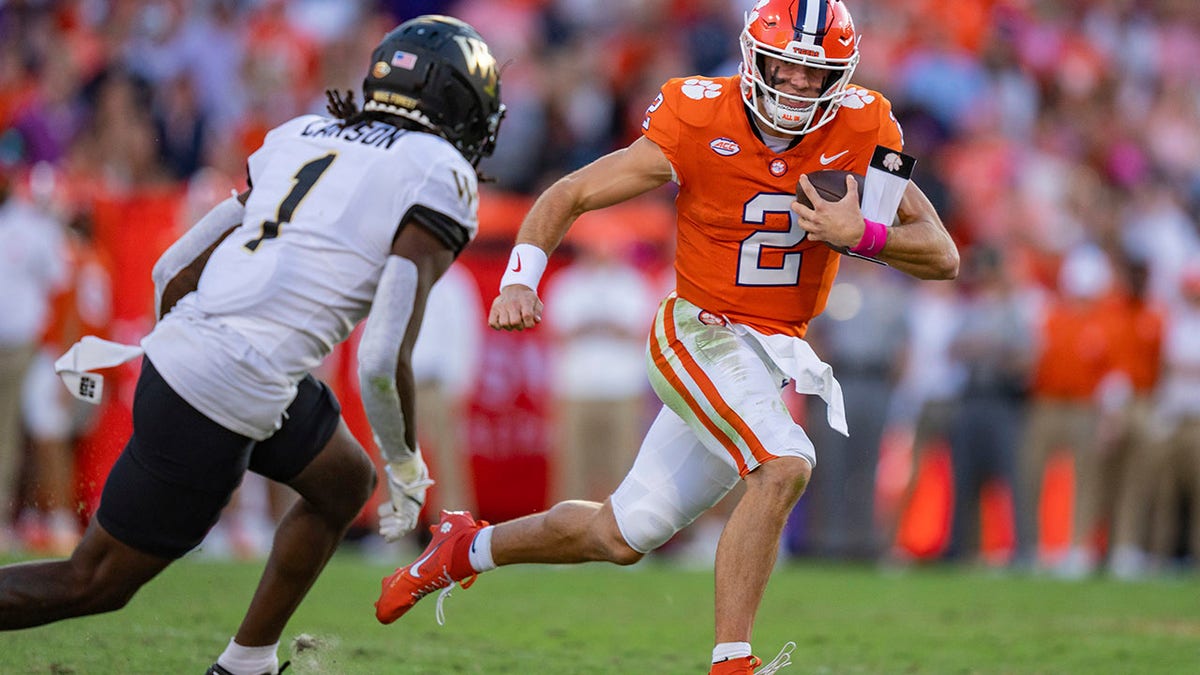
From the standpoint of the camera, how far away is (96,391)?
15.3 ft

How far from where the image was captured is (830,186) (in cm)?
478

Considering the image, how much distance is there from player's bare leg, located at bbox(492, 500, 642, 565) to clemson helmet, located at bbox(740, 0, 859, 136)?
130 cm

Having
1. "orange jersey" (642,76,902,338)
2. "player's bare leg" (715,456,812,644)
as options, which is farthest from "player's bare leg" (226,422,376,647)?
"orange jersey" (642,76,902,338)

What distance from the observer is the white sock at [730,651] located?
4.39 metres

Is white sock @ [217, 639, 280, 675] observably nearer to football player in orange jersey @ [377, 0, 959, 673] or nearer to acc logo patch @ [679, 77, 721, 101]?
football player in orange jersey @ [377, 0, 959, 673]

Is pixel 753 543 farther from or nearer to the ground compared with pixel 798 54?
nearer to the ground

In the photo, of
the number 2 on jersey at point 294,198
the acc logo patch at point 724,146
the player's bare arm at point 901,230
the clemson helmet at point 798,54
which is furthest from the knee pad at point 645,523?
the number 2 on jersey at point 294,198

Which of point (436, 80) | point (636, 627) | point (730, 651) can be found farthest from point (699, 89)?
point (636, 627)

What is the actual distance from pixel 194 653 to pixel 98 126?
618 centimetres

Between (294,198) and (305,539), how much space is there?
1.04 m

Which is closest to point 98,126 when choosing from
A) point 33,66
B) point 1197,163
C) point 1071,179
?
point 33,66

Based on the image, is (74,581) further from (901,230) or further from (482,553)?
(901,230)

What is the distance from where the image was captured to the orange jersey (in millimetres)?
4852

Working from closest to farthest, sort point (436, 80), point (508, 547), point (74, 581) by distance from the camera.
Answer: point (74, 581)
point (436, 80)
point (508, 547)
